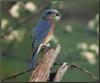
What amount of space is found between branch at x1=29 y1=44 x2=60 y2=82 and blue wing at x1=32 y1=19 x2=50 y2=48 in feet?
1.19

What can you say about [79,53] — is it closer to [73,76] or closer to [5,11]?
[73,76]

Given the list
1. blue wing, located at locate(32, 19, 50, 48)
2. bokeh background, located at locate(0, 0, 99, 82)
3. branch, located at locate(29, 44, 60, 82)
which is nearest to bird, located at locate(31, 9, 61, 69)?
blue wing, located at locate(32, 19, 50, 48)

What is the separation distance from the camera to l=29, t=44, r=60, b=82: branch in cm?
313

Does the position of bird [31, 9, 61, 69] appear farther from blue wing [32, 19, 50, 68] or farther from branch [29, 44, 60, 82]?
branch [29, 44, 60, 82]

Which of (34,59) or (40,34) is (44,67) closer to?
(34,59)

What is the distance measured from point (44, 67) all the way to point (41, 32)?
2.26ft

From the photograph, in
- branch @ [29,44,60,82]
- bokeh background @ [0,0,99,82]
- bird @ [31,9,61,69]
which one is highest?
branch @ [29,44,60,82]

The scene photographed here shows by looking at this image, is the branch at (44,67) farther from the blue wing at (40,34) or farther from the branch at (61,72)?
the blue wing at (40,34)

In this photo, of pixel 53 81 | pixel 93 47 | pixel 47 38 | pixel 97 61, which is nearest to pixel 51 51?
pixel 53 81

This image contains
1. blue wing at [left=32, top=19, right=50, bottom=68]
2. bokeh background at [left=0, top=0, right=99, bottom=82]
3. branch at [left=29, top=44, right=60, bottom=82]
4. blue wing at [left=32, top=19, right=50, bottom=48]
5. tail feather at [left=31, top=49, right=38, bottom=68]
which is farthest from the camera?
bokeh background at [left=0, top=0, right=99, bottom=82]

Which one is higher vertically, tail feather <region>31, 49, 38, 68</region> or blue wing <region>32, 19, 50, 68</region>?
tail feather <region>31, 49, 38, 68</region>

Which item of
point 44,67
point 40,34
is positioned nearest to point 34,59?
point 44,67

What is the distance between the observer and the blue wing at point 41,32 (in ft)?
12.1

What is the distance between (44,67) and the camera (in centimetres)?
320
